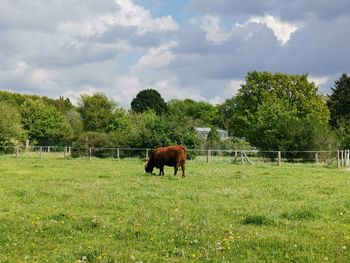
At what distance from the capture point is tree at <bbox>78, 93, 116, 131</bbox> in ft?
230

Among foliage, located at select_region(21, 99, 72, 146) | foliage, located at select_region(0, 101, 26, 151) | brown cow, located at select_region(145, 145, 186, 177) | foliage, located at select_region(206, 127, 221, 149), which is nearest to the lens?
brown cow, located at select_region(145, 145, 186, 177)

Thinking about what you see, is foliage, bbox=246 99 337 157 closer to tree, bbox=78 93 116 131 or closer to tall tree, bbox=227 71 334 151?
tall tree, bbox=227 71 334 151

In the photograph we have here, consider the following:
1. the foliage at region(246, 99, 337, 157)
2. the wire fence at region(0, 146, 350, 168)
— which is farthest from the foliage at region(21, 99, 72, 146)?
the foliage at region(246, 99, 337, 157)

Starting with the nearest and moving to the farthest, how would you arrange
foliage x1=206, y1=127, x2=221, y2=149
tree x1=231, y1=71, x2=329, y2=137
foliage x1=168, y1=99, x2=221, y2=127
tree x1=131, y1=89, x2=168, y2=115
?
foliage x1=206, y1=127, x2=221, y2=149 → tree x1=231, y1=71, x2=329, y2=137 → tree x1=131, y1=89, x2=168, y2=115 → foliage x1=168, y1=99, x2=221, y2=127

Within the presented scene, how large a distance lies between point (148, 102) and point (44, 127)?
29.1 metres

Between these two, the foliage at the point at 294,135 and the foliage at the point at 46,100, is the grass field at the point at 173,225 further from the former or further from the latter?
the foliage at the point at 46,100

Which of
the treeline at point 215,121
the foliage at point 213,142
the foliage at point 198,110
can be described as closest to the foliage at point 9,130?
the treeline at point 215,121

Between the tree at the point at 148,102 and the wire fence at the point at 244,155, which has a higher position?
the tree at the point at 148,102

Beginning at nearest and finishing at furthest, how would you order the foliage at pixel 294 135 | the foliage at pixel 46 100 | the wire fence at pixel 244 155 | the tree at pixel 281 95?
the wire fence at pixel 244 155 → the foliage at pixel 294 135 → the tree at pixel 281 95 → the foliage at pixel 46 100

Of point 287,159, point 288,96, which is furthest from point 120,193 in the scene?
point 288,96

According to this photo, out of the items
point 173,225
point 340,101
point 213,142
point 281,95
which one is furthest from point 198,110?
point 173,225

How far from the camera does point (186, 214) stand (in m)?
11.1

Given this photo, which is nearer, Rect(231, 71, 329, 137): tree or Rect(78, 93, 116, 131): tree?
Rect(231, 71, 329, 137): tree

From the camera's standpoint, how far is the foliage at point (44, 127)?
6888 centimetres
